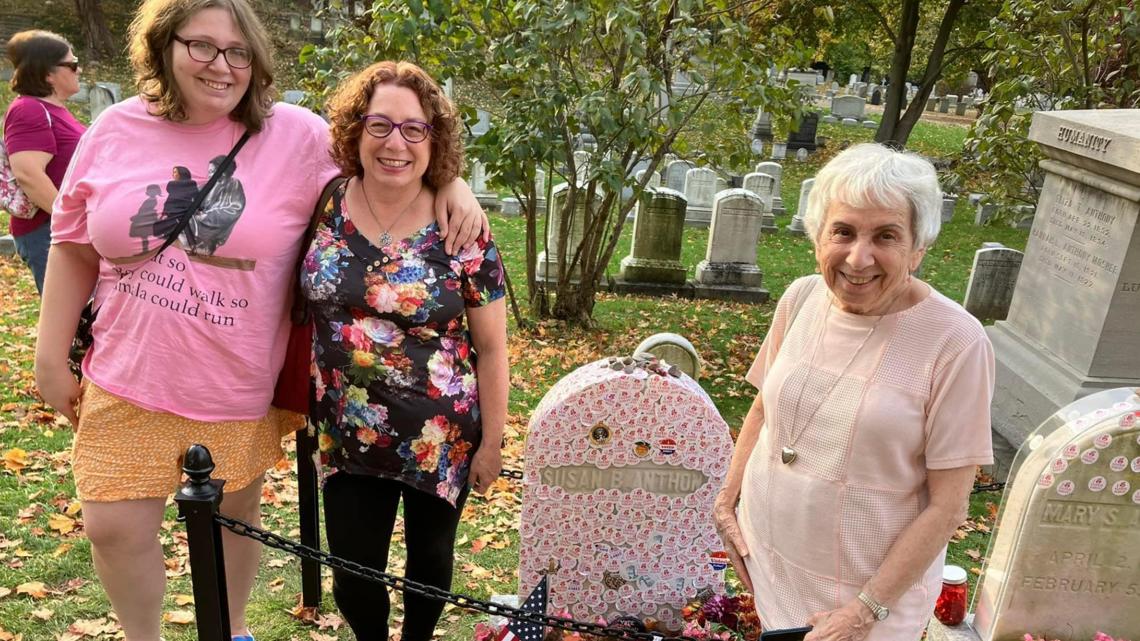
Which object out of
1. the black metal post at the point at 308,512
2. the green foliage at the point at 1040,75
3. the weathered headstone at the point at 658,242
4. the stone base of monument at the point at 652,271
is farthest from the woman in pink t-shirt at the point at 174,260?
the stone base of monument at the point at 652,271

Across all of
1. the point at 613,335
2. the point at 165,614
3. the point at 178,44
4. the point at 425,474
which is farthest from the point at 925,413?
the point at 613,335

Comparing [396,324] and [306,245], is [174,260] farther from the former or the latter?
[396,324]

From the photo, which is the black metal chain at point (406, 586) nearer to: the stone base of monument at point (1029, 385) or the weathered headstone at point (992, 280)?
the stone base of monument at point (1029, 385)

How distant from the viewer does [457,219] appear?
229 cm

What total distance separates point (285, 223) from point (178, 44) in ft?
1.72

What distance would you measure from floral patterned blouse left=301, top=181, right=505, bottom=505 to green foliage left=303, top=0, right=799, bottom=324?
3830 millimetres

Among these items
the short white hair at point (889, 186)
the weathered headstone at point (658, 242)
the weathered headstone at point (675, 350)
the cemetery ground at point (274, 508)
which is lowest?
the cemetery ground at point (274, 508)

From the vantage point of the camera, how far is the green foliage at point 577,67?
19.5ft

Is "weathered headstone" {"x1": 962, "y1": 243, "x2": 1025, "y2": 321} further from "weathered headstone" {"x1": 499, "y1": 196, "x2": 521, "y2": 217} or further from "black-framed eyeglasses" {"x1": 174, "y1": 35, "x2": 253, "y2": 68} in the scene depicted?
"black-framed eyeglasses" {"x1": 174, "y1": 35, "x2": 253, "y2": 68}

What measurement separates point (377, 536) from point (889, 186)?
1741 millimetres

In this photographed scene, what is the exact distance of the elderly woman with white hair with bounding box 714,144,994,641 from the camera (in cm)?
191

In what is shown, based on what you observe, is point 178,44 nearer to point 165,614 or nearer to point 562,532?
point 562,532

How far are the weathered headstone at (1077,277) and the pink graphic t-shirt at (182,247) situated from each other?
457cm

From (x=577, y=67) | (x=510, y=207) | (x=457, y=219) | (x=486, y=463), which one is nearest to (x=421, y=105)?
(x=457, y=219)
